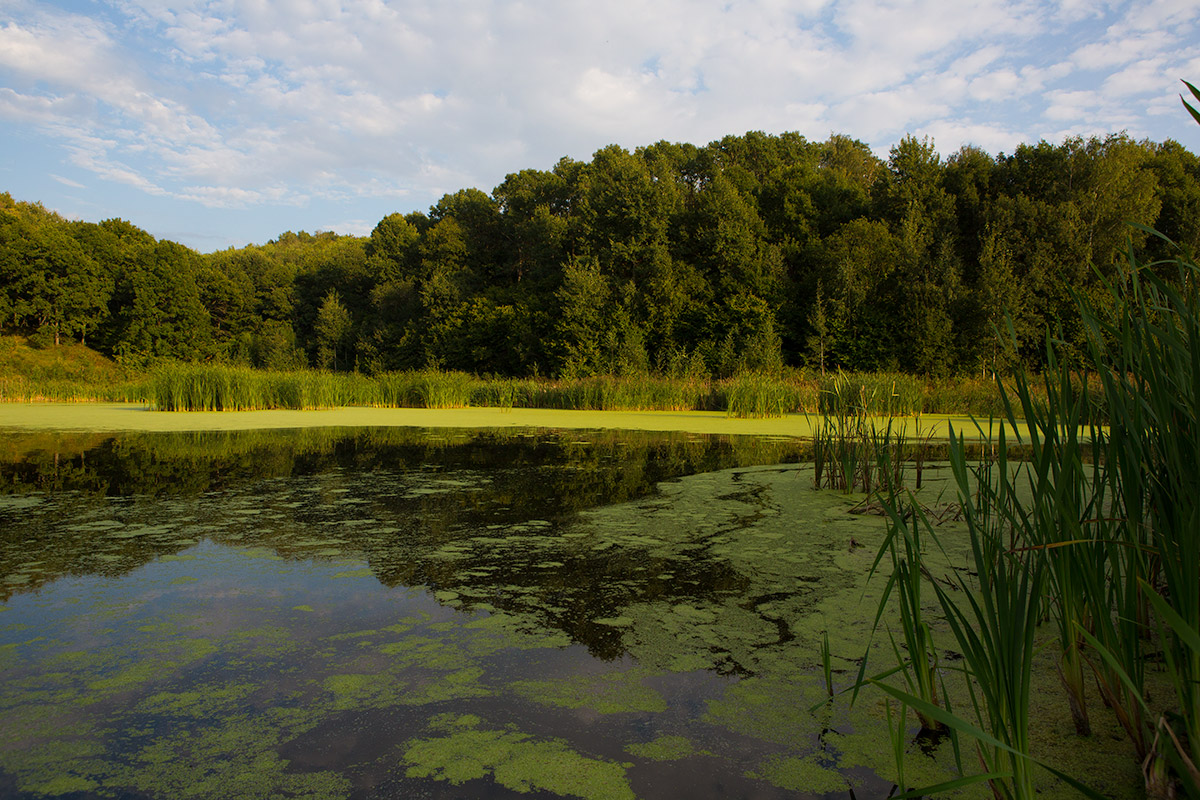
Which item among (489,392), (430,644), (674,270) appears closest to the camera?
(430,644)

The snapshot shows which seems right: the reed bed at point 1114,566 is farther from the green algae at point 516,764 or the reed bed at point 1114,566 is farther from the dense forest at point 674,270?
the dense forest at point 674,270

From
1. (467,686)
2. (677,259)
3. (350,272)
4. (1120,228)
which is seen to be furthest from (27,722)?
(350,272)

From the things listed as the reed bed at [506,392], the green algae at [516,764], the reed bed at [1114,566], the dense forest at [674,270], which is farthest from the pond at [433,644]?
the dense forest at [674,270]

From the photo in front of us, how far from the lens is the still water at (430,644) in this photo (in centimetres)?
137

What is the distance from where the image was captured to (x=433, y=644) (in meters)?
1.98

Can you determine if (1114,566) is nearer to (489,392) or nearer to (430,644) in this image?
(430,644)

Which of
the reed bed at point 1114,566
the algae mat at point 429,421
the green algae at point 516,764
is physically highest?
the reed bed at point 1114,566

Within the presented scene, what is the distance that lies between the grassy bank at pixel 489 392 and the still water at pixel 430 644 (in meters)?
6.46

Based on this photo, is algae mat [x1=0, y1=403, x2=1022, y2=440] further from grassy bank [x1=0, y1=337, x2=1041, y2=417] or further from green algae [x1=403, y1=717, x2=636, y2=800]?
green algae [x1=403, y1=717, x2=636, y2=800]

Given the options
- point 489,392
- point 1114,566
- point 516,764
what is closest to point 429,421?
point 489,392

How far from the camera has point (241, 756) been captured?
141 centimetres

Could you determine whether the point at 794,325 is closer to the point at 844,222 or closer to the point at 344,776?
the point at 844,222

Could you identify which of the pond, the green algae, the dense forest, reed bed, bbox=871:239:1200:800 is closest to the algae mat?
the pond

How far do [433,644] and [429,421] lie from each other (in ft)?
27.5
